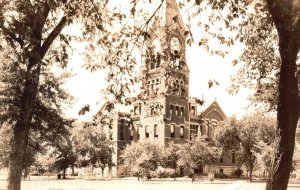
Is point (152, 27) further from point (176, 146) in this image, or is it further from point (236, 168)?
point (236, 168)

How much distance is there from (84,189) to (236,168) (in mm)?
43611

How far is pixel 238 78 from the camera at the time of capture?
45.8 ft

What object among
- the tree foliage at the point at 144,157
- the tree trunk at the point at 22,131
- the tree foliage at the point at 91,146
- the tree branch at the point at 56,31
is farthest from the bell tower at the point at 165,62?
the tree foliage at the point at 91,146

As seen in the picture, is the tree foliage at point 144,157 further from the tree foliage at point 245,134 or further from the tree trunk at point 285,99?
the tree trunk at point 285,99

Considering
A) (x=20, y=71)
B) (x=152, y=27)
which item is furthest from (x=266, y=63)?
(x=20, y=71)

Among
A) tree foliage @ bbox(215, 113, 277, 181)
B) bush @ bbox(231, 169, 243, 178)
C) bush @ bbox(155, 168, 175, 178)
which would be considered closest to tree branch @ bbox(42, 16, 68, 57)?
bush @ bbox(155, 168, 175, 178)

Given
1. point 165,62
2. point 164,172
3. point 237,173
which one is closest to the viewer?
point 165,62

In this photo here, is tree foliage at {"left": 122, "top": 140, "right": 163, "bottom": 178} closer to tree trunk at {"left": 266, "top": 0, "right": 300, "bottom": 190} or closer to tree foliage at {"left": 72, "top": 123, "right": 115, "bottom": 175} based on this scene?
tree foliage at {"left": 72, "top": 123, "right": 115, "bottom": 175}

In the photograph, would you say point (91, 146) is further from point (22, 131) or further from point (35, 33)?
point (35, 33)

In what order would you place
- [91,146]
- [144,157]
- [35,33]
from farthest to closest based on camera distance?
[91,146] < [144,157] < [35,33]

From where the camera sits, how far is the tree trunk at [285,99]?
6848mm

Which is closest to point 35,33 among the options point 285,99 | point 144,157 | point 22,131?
point 22,131

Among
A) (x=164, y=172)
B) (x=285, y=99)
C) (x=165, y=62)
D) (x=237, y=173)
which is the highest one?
(x=165, y=62)

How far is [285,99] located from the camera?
6.96m
